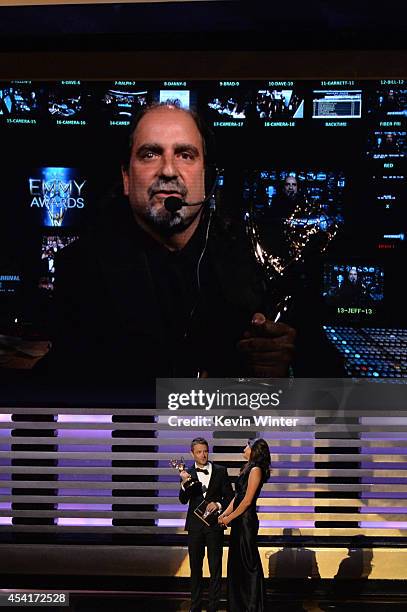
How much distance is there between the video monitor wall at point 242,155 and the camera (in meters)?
6.00

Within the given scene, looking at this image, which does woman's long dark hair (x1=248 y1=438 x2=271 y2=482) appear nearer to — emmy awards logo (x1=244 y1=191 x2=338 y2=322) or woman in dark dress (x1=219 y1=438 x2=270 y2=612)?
woman in dark dress (x1=219 y1=438 x2=270 y2=612)

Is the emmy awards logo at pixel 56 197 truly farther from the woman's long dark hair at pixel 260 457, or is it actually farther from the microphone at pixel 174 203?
the woman's long dark hair at pixel 260 457

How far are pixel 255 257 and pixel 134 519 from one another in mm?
2068

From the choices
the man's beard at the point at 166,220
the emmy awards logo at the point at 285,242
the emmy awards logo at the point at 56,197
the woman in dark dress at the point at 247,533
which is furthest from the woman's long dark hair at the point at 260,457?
the emmy awards logo at the point at 56,197

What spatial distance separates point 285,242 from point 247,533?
2.11 m

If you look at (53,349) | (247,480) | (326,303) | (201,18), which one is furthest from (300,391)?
(201,18)

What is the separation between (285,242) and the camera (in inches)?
238

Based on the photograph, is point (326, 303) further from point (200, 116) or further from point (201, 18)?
point (201, 18)

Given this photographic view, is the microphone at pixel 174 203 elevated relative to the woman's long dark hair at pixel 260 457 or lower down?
elevated

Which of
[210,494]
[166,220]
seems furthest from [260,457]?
[166,220]

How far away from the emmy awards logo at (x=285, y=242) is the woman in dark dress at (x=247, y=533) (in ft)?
4.78

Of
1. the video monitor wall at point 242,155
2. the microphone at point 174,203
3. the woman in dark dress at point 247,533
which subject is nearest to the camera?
the woman in dark dress at point 247,533

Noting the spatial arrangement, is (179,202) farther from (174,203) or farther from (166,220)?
(166,220)

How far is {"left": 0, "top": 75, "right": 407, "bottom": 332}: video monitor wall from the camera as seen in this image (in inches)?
236
